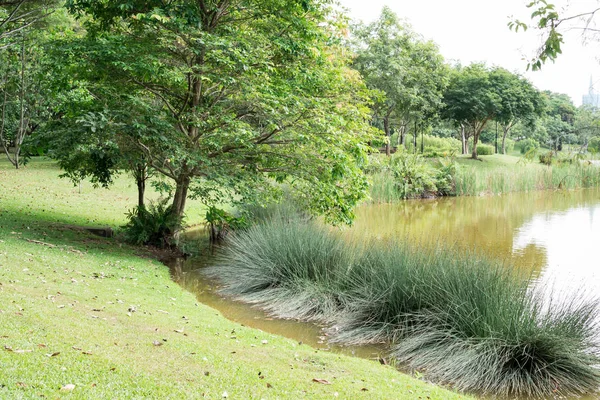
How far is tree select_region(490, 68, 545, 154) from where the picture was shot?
39.9 m

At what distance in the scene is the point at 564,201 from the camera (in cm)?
2666

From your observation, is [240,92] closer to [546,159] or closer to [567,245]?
[567,245]

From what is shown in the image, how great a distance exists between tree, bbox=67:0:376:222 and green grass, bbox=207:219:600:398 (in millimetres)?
1981

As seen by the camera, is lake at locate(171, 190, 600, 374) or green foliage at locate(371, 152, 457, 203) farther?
green foliage at locate(371, 152, 457, 203)

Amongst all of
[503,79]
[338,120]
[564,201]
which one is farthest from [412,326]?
[503,79]

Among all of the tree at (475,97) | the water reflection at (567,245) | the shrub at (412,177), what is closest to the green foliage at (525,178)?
the shrub at (412,177)

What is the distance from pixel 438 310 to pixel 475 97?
3468 centimetres

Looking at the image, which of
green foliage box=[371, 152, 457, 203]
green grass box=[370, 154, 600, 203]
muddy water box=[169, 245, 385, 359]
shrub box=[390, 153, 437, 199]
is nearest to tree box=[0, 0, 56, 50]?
muddy water box=[169, 245, 385, 359]

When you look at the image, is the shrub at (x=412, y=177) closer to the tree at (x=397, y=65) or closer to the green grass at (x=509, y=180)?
the green grass at (x=509, y=180)

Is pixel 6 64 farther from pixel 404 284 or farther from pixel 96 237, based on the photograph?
pixel 404 284

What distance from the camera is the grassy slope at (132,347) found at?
423cm

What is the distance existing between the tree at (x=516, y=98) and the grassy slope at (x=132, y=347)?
3565 centimetres

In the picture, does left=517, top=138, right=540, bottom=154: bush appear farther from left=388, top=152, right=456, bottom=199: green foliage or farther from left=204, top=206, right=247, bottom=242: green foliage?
left=204, top=206, right=247, bottom=242: green foliage

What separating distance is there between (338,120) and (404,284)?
155 inches
